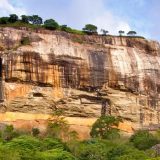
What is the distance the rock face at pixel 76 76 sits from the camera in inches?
2242

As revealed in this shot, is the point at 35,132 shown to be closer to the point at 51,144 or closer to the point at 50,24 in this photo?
the point at 51,144

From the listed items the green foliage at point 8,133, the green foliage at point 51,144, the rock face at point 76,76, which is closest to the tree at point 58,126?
the rock face at point 76,76

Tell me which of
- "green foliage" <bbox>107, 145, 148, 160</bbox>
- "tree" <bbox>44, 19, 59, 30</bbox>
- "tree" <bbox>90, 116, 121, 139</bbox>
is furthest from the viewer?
"tree" <bbox>44, 19, 59, 30</bbox>

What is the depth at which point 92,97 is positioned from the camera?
197 ft

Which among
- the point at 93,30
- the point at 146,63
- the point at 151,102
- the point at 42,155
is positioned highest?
the point at 93,30

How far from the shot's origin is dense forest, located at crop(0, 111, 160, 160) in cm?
4058

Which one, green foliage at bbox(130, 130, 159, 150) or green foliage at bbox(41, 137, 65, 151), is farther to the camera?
green foliage at bbox(130, 130, 159, 150)

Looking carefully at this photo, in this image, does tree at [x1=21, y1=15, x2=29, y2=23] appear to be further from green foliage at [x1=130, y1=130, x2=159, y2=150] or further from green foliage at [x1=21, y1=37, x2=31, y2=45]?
green foliage at [x1=130, y1=130, x2=159, y2=150]

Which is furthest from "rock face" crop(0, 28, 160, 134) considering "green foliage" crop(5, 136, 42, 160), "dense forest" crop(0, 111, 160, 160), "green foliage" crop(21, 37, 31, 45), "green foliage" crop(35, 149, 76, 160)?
"green foliage" crop(35, 149, 76, 160)

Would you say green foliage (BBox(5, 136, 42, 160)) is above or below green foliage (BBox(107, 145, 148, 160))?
above

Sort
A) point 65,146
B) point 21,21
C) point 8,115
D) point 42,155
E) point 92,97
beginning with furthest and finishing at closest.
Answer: point 21,21 → point 92,97 → point 8,115 → point 65,146 → point 42,155

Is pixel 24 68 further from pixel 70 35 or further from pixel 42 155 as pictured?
pixel 42 155

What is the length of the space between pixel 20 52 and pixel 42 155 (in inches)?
750

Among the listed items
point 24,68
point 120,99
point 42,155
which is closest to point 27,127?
point 24,68
